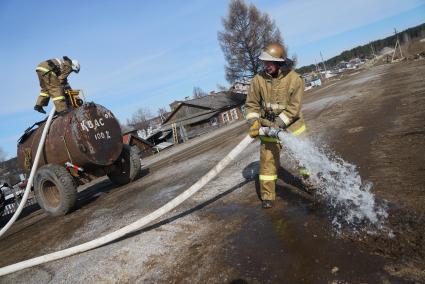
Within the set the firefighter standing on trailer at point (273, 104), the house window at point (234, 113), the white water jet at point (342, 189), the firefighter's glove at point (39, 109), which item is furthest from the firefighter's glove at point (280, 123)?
the house window at point (234, 113)

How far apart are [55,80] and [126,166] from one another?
267cm

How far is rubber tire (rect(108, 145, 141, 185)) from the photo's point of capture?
28.0 ft

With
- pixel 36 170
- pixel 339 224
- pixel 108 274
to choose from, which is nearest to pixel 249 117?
pixel 339 224

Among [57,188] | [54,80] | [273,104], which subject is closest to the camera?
[273,104]

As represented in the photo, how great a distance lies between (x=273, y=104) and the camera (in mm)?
4379

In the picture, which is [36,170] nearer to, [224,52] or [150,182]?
[150,182]

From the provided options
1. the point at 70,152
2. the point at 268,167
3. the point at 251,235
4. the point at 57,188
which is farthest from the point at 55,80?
the point at 251,235

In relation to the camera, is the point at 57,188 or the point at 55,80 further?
the point at 55,80

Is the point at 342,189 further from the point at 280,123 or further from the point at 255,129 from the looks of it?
the point at 255,129

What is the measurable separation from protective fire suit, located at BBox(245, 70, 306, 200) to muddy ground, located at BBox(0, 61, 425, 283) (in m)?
0.39

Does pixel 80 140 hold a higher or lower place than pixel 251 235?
higher

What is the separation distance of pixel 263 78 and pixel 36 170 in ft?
18.1

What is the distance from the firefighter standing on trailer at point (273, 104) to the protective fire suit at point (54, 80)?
4750mm

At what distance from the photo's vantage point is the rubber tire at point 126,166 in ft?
28.0
